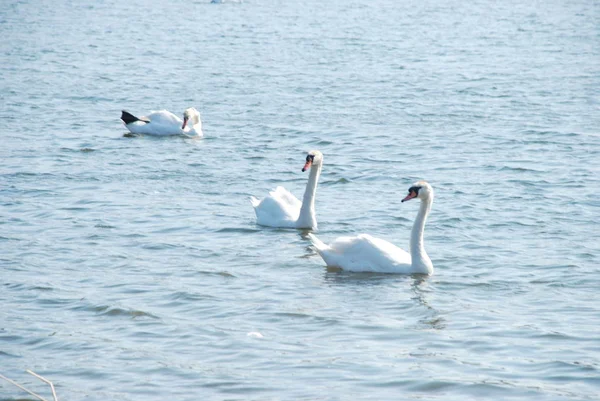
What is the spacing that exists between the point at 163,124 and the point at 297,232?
24.2ft

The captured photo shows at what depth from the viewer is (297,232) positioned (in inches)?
528

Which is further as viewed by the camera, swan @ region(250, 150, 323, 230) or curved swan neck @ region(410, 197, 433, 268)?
swan @ region(250, 150, 323, 230)

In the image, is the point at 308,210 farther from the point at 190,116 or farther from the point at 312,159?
the point at 190,116

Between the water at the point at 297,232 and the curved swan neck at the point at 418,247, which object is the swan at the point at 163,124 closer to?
the water at the point at 297,232

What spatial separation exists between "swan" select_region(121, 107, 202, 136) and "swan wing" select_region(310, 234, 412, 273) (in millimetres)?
8617

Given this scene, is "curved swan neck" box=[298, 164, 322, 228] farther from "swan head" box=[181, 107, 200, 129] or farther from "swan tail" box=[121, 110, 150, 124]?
"swan tail" box=[121, 110, 150, 124]

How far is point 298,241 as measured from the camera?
1302 centimetres

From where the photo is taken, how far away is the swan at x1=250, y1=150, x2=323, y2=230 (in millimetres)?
13438

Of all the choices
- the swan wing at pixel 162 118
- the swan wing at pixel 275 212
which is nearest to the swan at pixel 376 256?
→ the swan wing at pixel 275 212

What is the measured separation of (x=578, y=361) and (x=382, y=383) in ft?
5.48

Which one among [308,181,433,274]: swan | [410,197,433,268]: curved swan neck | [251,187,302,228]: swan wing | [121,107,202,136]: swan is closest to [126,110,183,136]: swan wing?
[121,107,202,136]: swan

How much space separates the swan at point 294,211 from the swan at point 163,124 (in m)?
6.10

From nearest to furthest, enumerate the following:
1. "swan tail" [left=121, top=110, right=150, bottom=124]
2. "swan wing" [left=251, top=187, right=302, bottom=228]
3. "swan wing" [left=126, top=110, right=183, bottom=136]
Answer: "swan wing" [left=251, top=187, right=302, bottom=228] < "swan tail" [left=121, top=110, right=150, bottom=124] < "swan wing" [left=126, top=110, right=183, bottom=136]

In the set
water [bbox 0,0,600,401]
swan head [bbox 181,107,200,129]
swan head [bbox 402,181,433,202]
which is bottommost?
water [bbox 0,0,600,401]
